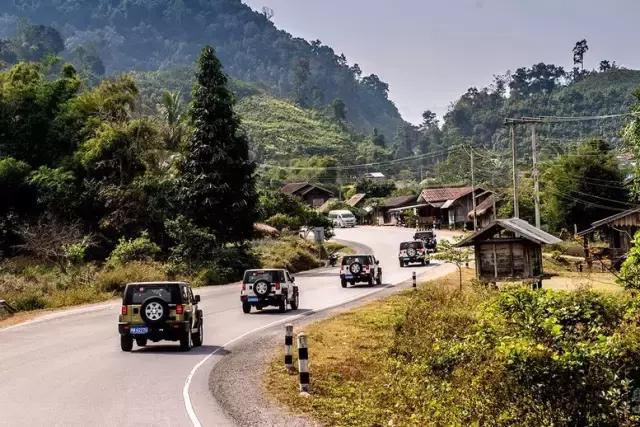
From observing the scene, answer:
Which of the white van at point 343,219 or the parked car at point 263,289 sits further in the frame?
the white van at point 343,219

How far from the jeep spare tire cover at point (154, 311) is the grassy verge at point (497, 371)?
3780 millimetres

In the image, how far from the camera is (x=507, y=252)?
110ft

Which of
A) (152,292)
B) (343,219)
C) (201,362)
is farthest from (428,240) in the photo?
(201,362)

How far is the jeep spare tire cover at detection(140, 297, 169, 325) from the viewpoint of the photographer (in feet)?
65.8

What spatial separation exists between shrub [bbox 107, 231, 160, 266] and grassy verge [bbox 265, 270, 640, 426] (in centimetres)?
2707

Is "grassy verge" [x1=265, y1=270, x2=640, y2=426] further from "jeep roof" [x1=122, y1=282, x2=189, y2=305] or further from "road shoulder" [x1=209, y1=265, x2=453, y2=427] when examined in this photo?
"jeep roof" [x1=122, y1=282, x2=189, y2=305]

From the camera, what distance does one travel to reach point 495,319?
46.3 feet

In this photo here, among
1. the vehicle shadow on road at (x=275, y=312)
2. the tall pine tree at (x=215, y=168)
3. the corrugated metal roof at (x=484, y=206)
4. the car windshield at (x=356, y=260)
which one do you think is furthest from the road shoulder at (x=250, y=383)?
the corrugated metal roof at (x=484, y=206)

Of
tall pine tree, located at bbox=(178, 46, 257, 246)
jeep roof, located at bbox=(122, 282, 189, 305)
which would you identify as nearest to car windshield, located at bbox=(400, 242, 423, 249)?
tall pine tree, located at bbox=(178, 46, 257, 246)

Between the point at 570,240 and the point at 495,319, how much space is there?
5649cm

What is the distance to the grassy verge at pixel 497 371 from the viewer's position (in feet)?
35.3

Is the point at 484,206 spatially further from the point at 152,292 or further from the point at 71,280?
the point at 152,292

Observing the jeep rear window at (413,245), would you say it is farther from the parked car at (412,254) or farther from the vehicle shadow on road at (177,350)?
the vehicle shadow on road at (177,350)

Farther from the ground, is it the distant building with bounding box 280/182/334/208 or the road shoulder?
the distant building with bounding box 280/182/334/208
